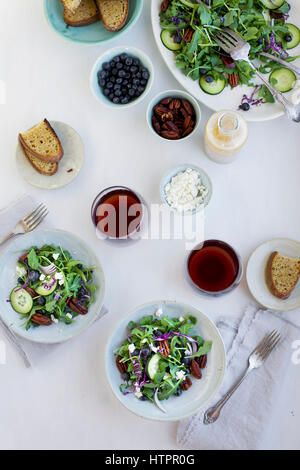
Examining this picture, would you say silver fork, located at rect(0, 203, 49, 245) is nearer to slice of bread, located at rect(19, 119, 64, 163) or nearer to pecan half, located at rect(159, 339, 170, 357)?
slice of bread, located at rect(19, 119, 64, 163)

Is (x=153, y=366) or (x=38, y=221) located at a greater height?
(x=38, y=221)

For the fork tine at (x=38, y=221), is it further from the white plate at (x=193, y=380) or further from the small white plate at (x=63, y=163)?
the white plate at (x=193, y=380)

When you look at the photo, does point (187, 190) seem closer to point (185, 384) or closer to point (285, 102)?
point (285, 102)

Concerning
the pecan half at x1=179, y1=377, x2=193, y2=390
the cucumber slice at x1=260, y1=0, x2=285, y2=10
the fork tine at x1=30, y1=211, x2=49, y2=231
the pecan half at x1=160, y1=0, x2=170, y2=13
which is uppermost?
the pecan half at x1=160, y1=0, x2=170, y2=13

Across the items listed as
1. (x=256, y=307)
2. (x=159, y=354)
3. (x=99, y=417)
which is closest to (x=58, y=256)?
(x=159, y=354)

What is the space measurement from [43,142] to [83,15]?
0.52 meters

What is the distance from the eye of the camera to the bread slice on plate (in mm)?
1803

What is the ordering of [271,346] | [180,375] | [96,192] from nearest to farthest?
[180,375], [271,346], [96,192]

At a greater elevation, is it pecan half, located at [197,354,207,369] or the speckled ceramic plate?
the speckled ceramic plate

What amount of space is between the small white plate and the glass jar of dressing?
473mm

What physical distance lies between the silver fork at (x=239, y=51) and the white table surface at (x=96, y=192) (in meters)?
0.11

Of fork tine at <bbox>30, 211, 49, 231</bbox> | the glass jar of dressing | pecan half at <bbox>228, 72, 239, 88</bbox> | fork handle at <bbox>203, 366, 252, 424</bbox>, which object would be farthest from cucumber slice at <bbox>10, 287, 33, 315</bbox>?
pecan half at <bbox>228, 72, 239, 88</bbox>

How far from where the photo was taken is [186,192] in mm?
1714

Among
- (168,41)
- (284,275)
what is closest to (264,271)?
(284,275)
